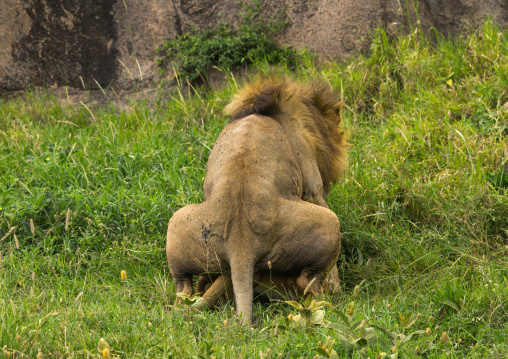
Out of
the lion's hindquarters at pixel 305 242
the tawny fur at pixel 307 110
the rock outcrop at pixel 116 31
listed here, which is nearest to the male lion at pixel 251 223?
the lion's hindquarters at pixel 305 242

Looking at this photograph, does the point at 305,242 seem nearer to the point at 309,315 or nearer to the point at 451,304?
the point at 309,315

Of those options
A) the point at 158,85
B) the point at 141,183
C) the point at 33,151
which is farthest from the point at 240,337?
the point at 158,85

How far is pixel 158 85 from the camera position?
23.7ft

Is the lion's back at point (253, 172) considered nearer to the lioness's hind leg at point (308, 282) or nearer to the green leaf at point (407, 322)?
the lioness's hind leg at point (308, 282)

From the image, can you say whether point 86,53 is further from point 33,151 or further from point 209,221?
point 209,221

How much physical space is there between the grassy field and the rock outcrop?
38 centimetres

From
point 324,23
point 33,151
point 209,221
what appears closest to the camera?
point 209,221

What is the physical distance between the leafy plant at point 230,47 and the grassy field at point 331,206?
1.00 ft

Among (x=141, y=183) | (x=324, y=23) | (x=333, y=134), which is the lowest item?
(x=141, y=183)

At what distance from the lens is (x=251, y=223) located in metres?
3.58

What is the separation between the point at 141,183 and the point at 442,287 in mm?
2818

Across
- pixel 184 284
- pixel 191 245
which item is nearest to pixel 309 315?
pixel 191 245

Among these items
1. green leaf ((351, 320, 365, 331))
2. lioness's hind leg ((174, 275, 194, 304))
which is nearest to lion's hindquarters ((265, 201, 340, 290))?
lioness's hind leg ((174, 275, 194, 304))

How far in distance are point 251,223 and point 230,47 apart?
398 centimetres
